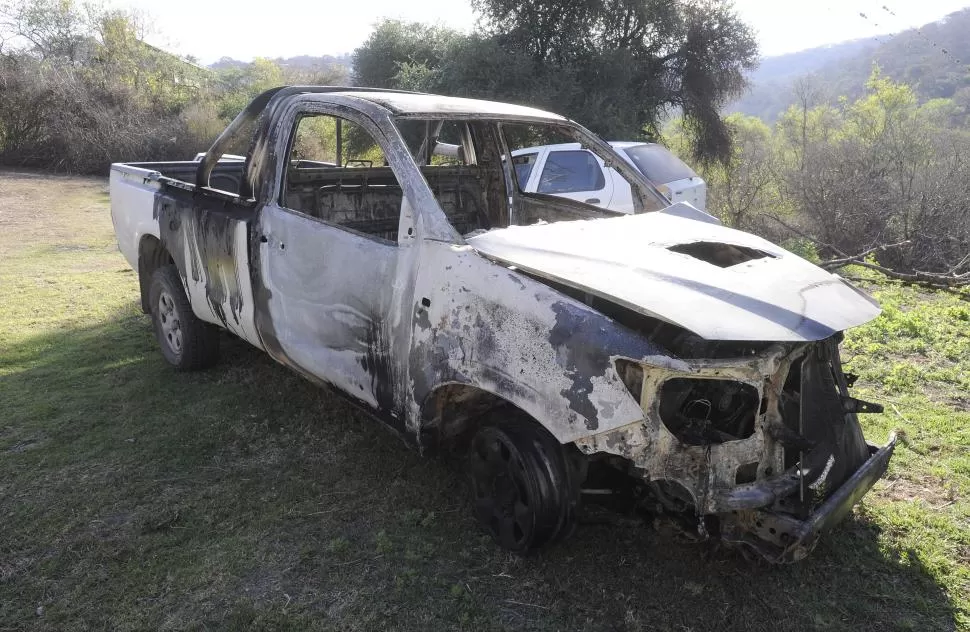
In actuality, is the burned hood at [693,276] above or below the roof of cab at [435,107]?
below

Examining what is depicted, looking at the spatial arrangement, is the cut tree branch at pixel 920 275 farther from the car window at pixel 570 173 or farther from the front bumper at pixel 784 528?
the front bumper at pixel 784 528

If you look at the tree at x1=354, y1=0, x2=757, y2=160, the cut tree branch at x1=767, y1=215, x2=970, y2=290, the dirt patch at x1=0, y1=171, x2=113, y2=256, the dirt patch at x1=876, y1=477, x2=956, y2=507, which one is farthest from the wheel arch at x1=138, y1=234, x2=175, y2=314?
the tree at x1=354, y1=0, x2=757, y2=160

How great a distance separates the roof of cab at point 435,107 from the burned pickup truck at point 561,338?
19 millimetres

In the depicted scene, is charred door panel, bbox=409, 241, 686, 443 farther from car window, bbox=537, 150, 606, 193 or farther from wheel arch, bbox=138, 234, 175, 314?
car window, bbox=537, 150, 606, 193

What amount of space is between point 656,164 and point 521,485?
625cm

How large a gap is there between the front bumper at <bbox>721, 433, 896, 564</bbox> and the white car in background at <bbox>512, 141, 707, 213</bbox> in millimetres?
5210

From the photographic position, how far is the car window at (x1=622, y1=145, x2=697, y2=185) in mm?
7820

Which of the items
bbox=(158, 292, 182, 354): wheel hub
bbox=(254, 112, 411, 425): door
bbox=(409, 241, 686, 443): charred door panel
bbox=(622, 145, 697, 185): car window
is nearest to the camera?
bbox=(409, 241, 686, 443): charred door panel

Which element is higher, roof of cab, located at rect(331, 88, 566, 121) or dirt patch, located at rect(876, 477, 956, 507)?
roof of cab, located at rect(331, 88, 566, 121)

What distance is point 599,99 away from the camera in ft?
49.4

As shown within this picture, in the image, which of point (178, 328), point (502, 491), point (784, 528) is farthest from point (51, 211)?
point (784, 528)

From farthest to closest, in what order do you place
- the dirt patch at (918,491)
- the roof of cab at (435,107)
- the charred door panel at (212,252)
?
the charred door panel at (212,252) → the dirt patch at (918,491) → the roof of cab at (435,107)

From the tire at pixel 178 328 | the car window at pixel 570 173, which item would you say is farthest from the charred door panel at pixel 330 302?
the car window at pixel 570 173

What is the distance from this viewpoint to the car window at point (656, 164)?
782 cm
